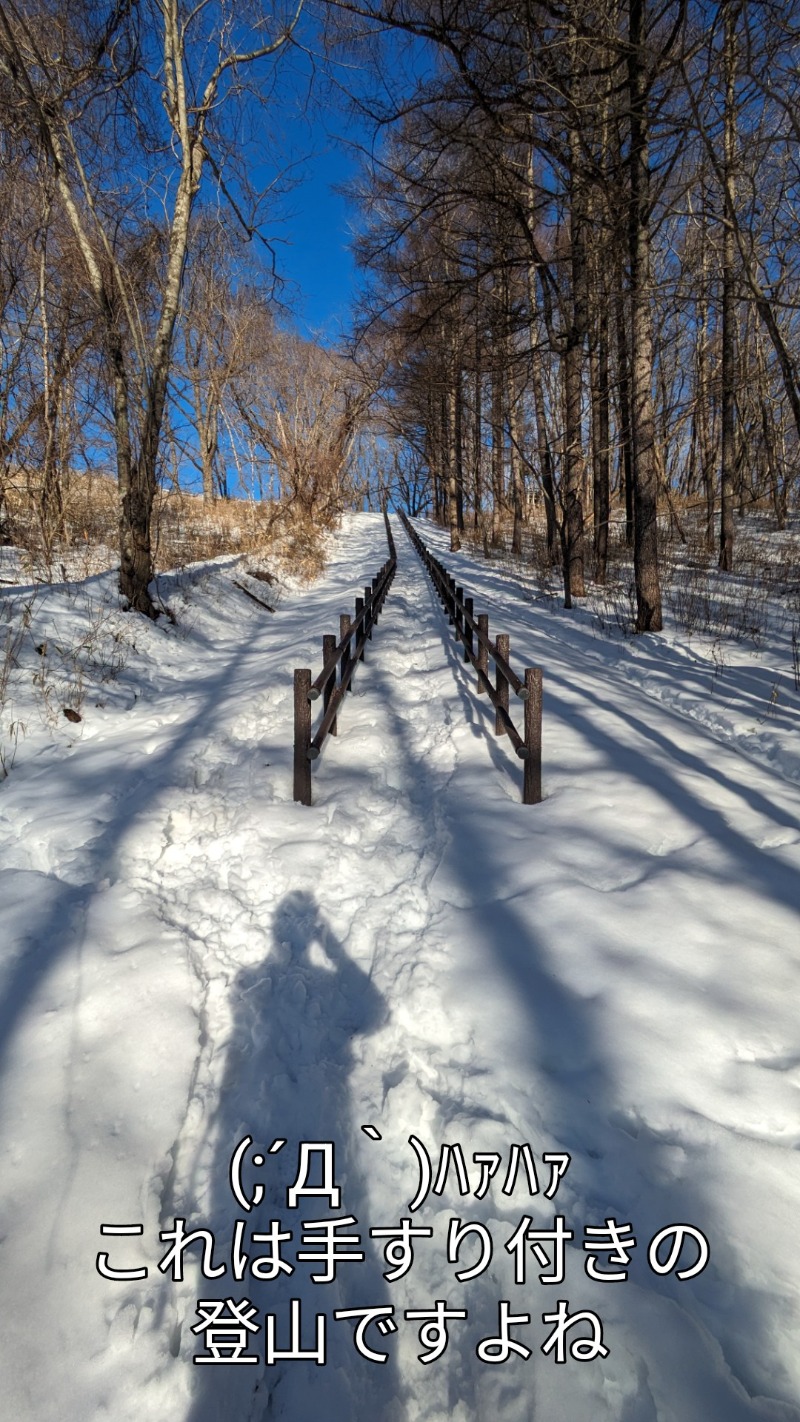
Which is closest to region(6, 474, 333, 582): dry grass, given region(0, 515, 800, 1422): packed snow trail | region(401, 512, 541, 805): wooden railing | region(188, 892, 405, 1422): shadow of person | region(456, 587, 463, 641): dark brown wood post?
region(456, 587, 463, 641): dark brown wood post

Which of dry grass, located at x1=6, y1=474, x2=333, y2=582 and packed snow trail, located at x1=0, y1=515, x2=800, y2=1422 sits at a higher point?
dry grass, located at x1=6, y1=474, x2=333, y2=582

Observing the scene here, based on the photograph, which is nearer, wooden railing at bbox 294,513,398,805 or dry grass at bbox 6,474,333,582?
wooden railing at bbox 294,513,398,805

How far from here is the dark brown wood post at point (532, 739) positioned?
157 inches

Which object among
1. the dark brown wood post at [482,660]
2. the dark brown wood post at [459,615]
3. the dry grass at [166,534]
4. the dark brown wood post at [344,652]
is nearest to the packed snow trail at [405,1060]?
the dark brown wood post at [482,660]

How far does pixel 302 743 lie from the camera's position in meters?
4.20

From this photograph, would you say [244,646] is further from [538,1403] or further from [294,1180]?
[538,1403]

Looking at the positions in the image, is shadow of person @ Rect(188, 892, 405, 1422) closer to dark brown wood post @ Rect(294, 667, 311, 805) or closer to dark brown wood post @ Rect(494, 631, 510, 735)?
dark brown wood post @ Rect(294, 667, 311, 805)

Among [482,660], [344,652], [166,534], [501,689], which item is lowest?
[501,689]

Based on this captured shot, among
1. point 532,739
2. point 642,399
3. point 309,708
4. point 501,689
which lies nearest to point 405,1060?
point 532,739

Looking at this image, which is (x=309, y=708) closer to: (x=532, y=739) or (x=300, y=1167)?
(x=532, y=739)

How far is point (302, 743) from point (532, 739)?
161cm

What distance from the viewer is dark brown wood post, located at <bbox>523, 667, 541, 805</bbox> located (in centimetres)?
399

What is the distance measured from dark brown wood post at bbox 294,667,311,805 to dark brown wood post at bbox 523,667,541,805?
60.0 inches

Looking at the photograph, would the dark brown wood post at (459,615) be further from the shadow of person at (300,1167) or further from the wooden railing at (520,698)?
the shadow of person at (300,1167)
